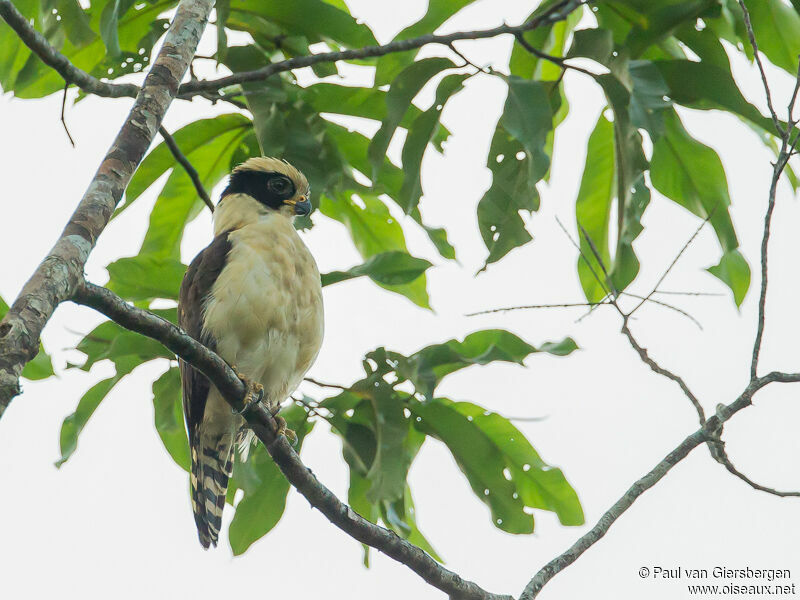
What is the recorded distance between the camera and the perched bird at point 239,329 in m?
4.26

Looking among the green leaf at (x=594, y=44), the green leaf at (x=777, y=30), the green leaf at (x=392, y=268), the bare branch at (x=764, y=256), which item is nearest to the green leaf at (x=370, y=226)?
the green leaf at (x=392, y=268)

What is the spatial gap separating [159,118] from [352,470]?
187 cm

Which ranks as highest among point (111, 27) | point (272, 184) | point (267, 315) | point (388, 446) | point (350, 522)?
point (272, 184)

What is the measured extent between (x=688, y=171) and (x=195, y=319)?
7.41 feet

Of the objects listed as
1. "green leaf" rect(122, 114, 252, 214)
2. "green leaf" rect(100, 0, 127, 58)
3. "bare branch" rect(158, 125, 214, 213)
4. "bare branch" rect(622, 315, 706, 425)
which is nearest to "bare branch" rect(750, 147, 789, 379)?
"bare branch" rect(622, 315, 706, 425)

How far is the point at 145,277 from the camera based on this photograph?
3.91m

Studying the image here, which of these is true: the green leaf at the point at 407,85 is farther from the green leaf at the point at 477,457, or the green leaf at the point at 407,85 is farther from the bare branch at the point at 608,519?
the bare branch at the point at 608,519

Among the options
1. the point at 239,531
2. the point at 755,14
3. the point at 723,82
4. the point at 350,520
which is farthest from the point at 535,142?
the point at 239,531

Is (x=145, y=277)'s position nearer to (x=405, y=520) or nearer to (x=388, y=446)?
(x=388, y=446)

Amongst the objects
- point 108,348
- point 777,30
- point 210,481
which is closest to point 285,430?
point 210,481

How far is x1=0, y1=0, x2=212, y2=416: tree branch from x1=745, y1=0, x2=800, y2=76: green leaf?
83.2 inches

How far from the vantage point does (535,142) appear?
3.35 m

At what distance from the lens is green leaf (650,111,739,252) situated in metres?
3.95

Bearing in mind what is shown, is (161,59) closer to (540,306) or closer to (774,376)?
(540,306)
